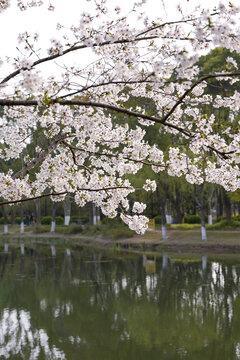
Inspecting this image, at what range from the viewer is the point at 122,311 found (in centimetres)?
1189

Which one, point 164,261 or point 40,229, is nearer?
point 164,261

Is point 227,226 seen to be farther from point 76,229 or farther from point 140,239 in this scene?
point 76,229

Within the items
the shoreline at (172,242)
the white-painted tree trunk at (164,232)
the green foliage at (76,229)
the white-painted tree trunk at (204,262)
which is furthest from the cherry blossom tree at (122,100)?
the green foliage at (76,229)

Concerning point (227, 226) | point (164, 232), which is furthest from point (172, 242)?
point (227, 226)

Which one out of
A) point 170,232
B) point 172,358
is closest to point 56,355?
point 172,358

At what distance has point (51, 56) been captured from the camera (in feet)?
18.3

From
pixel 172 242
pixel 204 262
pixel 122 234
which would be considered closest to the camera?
pixel 204 262

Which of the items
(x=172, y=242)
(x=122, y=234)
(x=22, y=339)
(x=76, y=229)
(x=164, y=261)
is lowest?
(x=22, y=339)

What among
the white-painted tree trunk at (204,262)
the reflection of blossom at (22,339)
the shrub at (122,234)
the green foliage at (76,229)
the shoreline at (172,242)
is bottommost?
the reflection of blossom at (22,339)

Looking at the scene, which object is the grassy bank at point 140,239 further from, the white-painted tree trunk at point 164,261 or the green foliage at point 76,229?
the white-painted tree trunk at point 164,261

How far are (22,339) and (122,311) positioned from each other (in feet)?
10.5

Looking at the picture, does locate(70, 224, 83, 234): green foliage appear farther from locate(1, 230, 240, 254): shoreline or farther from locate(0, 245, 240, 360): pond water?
locate(0, 245, 240, 360): pond water

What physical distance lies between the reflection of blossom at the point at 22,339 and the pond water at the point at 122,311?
2 cm

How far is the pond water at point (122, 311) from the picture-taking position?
8891 millimetres
